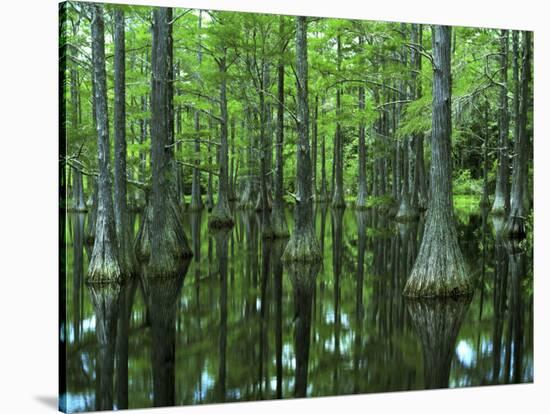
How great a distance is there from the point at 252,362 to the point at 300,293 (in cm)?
105

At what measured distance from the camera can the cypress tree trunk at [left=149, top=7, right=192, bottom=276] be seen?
774cm

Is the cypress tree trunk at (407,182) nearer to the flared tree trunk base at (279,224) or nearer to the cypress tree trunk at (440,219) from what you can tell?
the cypress tree trunk at (440,219)

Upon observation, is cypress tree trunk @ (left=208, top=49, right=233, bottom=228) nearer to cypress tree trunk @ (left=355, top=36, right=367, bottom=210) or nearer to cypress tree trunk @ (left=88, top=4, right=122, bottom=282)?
cypress tree trunk @ (left=88, top=4, right=122, bottom=282)

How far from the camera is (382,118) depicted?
8352 millimetres

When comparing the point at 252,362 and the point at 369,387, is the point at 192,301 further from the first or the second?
the point at 369,387

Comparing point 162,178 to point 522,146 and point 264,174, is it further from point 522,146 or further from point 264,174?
point 522,146

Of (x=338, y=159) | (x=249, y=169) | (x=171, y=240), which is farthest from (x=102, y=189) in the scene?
(x=338, y=159)

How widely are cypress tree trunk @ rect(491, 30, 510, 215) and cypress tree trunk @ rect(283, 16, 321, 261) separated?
2044mm

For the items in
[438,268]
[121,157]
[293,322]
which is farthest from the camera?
[438,268]

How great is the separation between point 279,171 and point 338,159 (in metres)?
0.85

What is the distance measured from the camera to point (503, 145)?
8.51 metres

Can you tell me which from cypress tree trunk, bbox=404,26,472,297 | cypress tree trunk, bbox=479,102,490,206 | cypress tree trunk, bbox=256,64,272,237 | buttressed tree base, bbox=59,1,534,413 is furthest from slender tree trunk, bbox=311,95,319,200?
cypress tree trunk, bbox=479,102,490,206

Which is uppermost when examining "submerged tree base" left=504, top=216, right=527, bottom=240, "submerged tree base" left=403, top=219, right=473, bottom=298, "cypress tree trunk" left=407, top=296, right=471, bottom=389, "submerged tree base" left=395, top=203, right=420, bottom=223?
"submerged tree base" left=395, top=203, right=420, bottom=223

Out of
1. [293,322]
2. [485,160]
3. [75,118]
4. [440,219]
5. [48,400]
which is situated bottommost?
[48,400]
